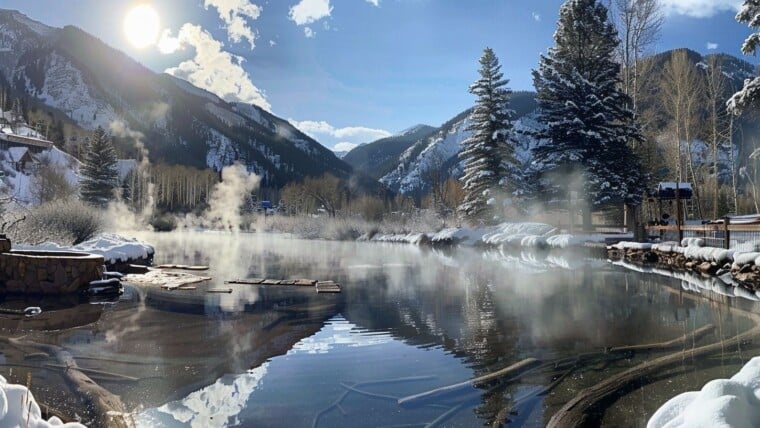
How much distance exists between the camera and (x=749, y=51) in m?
13.7

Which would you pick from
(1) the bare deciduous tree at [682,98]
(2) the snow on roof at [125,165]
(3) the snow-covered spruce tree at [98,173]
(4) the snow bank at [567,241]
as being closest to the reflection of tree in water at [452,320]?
(4) the snow bank at [567,241]

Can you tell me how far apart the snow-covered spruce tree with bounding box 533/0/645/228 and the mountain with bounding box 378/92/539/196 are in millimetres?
118622

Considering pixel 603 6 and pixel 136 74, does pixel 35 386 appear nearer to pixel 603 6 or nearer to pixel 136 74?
pixel 603 6

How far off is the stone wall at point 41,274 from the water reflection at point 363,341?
127 cm

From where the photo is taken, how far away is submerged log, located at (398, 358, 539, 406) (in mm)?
5180

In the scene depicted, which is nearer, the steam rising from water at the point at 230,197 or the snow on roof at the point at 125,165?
the steam rising from water at the point at 230,197

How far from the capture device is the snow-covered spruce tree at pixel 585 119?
2766cm

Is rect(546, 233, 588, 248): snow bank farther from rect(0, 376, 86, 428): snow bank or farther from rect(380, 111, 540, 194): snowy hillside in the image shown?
rect(380, 111, 540, 194): snowy hillside

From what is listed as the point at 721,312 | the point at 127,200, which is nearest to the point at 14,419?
the point at 721,312

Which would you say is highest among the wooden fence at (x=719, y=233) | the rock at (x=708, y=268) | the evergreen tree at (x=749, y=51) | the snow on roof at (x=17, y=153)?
the snow on roof at (x=17, y=153)

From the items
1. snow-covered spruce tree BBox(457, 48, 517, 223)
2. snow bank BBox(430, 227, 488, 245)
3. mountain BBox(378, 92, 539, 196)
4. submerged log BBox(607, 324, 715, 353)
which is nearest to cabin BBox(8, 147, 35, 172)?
snow bank BBox(430, 227, 488, 245)

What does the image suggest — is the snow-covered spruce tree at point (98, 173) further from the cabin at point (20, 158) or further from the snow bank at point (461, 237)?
the snow bank at point (461, 237)

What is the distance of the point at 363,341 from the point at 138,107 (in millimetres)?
164861

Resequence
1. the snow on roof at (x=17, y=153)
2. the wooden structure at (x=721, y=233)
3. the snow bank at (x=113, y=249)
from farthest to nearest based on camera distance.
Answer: the snow on roof at (x=17, y=153) → the snow bank at (x=113, y=249) → the wooden structure at (x=721, y=233)
